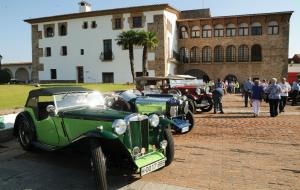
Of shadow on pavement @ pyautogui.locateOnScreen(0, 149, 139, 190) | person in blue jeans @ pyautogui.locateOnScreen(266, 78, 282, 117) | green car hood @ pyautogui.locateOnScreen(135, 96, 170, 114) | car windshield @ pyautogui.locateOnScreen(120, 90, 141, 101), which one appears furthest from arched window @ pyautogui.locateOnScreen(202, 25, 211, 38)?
shadow on pavement @ pyautogui.locateOnScreen(0, 149, 139, 190)

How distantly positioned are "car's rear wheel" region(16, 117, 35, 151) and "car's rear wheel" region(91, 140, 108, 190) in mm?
2904

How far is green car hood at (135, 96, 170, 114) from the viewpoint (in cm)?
1038

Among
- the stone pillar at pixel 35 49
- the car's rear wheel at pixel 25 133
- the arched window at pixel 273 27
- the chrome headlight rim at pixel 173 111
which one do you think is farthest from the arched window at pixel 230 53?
the car's rear wheel at pixel 25 133

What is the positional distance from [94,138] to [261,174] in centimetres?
315

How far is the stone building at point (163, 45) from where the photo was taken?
41.2 metres

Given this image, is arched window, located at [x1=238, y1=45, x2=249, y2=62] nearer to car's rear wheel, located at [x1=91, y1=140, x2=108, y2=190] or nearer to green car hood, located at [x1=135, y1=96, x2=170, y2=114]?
green car hood, located at [x1=135, y1=96, x2=170, y2=114]

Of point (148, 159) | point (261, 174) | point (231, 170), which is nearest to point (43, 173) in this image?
point (148, 159)

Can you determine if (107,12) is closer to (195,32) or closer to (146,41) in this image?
(146,41)

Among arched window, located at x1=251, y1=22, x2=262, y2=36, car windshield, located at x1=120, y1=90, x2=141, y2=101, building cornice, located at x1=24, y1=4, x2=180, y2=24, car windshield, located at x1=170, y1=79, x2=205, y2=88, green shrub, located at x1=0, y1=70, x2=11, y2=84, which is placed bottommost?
car windshield, located at x1=120, y1=90, x2=141, y2=101

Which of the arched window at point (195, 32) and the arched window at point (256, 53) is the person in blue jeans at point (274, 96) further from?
the arched window at point (195, 32)

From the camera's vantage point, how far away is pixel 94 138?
5.74m

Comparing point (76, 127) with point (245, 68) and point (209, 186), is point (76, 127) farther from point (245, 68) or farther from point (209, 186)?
point (245, 68)

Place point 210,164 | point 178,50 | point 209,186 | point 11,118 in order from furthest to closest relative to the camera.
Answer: point 178,50
point 11,118
point 210,164
point 209,186

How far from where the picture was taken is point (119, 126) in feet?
18.6
